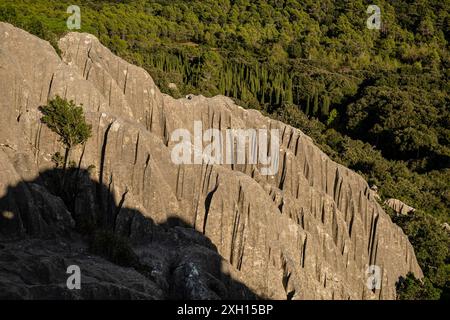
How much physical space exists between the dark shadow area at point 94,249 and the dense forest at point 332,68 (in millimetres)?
17909

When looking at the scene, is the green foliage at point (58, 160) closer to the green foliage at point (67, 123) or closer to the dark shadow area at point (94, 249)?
the dark shadow area at point (94, 249)

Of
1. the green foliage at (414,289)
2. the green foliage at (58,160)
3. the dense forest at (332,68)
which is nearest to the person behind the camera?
the green foliage at (58,160)

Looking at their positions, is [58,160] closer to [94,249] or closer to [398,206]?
[94,249]

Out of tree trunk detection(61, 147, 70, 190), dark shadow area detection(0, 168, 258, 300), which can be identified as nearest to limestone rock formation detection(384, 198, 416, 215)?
dark shadow area detection(0, 168, 258, 300)

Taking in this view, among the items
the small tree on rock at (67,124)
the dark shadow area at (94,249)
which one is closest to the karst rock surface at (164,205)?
the dark shadow area at (94,249)

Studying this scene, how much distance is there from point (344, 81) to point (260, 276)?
7329cm

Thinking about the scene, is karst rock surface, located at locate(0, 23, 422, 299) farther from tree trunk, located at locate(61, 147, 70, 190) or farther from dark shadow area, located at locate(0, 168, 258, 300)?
tree trunk, located at locate(61, 147, 70, 190)

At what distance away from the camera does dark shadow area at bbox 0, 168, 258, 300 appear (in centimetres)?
2238

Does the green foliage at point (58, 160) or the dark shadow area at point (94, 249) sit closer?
the dark shadow area at point (94, 249)

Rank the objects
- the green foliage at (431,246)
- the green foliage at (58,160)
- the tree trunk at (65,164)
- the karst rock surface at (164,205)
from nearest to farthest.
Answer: the karst rock surface at (164,205)
the tree trunk at (65,164)
the green foliage at (58,160)
the green foliage at (431,246)

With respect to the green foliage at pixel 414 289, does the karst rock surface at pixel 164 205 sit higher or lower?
higher

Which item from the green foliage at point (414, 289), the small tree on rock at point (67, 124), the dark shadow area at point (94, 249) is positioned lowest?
the green foliage at point (414, 289)

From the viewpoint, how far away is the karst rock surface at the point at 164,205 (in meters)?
27.0
